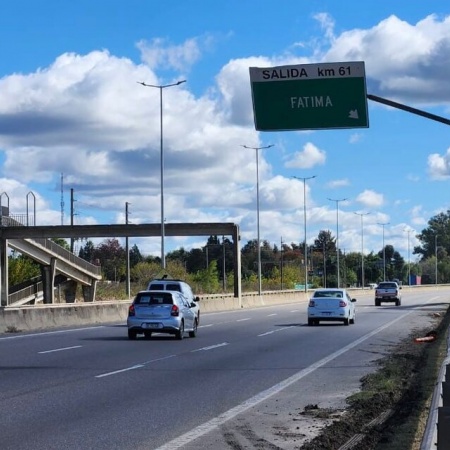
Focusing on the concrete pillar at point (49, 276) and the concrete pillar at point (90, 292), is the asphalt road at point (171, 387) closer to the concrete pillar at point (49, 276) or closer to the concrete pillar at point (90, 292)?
the concrete pillar at point (49, 276)

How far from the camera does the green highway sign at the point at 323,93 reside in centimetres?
2164

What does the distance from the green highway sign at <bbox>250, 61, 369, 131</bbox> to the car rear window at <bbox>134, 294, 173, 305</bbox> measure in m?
8.35

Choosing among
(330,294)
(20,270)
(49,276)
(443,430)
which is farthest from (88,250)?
(443,430)

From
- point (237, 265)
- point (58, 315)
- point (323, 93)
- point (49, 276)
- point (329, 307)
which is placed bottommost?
point (58, 315)

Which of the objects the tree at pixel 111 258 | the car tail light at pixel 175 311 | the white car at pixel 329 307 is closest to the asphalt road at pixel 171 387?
the car tail light at pixel 175 311

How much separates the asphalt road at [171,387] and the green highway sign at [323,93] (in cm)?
557

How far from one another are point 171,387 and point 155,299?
12.5 meters

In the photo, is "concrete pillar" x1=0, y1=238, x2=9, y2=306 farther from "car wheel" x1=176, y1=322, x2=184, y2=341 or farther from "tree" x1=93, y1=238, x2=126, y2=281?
"tree" x1=93, y1=238, x2=126, y2=281

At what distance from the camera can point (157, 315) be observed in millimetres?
28000

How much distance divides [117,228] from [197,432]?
58397 mm

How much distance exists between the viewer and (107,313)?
1593 inches

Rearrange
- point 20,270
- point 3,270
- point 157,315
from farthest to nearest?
point 20,270 → point 3,270 → point 157,315

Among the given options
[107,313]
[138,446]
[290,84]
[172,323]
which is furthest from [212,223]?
[138,446]

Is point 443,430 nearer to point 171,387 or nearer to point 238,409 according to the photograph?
point 238,409
